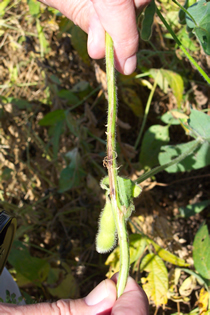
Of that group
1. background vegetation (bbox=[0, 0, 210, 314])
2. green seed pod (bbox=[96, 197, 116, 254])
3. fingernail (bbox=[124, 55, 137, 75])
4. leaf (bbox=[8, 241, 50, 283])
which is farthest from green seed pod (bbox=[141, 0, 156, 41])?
leaf (bbox=[8, 241, 50, 283])

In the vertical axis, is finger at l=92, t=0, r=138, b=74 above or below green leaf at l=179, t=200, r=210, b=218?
above

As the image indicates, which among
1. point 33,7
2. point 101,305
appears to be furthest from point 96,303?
point 33,7

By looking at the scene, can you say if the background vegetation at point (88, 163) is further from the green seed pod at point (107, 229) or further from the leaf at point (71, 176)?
the green seed pod at point (107, 229)

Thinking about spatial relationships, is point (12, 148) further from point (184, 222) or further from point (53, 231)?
point (184, 222)

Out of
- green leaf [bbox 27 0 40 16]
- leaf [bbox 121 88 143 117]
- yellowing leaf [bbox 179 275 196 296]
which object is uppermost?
green leaf [bbox 27 0 40 16]

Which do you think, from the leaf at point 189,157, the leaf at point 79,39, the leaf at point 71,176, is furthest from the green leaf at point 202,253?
the leaf at point 79,39

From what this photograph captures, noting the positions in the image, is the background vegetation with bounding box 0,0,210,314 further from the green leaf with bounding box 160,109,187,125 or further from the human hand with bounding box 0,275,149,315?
the human hand with bounding box 0,275,149,315

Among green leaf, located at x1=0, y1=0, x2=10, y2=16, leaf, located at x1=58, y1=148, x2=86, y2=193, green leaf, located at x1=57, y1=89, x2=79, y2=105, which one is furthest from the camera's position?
green leaf, located at x1=0, y1=0, x2=10, y2=16
